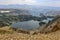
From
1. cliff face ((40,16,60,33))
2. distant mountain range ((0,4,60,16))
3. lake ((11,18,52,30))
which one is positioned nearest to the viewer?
cliff face ((40,16,60,33))

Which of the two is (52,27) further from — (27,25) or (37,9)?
(37,9)

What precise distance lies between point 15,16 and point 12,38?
343cm

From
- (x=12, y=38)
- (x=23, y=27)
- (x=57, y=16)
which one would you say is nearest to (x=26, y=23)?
(x=23, y=27)

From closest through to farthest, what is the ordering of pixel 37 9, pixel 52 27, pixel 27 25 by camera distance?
pixel 52 27 → pixel 27 25 → pixel 37 9

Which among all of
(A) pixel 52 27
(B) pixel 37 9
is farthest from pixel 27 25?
(A) pixel 52 27

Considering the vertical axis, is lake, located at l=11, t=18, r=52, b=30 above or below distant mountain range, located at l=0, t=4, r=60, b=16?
below

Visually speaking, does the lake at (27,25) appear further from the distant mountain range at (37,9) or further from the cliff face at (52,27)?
the cliff face at (52,27)

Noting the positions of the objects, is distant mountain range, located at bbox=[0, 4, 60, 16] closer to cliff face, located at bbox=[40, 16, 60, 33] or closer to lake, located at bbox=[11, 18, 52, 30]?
lake, located at bbox=[11, 18, 52, 30]

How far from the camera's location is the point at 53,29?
631 cm

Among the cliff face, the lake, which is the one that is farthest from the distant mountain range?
the cliff face

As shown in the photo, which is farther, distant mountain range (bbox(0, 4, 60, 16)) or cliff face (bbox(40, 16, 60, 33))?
distant mountain range (bbox(0, 4, 60, 16))

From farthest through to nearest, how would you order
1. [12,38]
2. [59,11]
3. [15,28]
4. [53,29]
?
[59,11], [15,28], [53,29], [12,38]

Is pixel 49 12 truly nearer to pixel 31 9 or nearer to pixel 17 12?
pixel 31 9

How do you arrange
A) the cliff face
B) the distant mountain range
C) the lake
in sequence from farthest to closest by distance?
the distant mountain range < the lake < the cliff face
